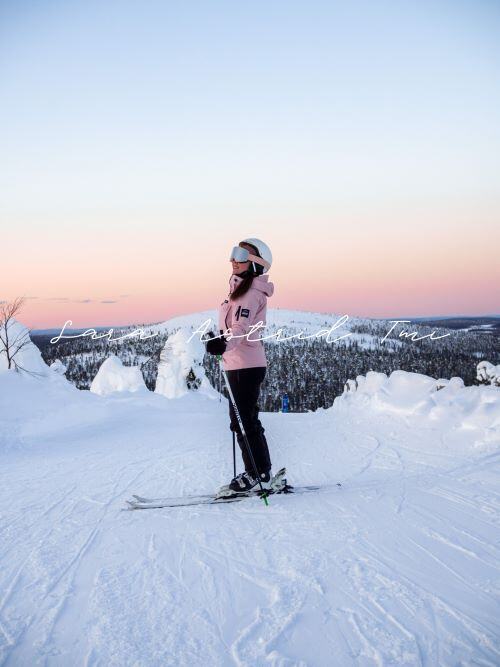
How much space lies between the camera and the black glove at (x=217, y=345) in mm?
4055

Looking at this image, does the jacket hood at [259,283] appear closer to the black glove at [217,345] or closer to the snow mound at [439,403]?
the black glove at [217,345]

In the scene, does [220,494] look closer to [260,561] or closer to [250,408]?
[250,408]

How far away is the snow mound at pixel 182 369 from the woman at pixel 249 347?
88.0ft

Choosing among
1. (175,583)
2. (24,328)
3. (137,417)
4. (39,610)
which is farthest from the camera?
(24,328)

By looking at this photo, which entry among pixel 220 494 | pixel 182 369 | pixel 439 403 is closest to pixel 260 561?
pixel 220 494

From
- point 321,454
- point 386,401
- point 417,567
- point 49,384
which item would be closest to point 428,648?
point 417,567

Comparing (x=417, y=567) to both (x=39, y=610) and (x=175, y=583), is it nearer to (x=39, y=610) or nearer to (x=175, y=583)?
(x=175, y=583)

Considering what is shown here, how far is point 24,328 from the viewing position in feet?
58.1

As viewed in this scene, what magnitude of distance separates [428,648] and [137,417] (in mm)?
9668

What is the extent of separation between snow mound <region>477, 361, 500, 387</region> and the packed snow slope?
9.69 meters

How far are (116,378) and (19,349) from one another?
16071mm

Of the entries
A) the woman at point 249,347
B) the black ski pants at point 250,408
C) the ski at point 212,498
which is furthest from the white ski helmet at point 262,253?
the ski at point 212,498

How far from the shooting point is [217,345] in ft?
13.4

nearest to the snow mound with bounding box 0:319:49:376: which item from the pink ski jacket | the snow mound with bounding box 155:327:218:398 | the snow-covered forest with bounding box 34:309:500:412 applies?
the snow mound with bounding box 155:327:218:398
